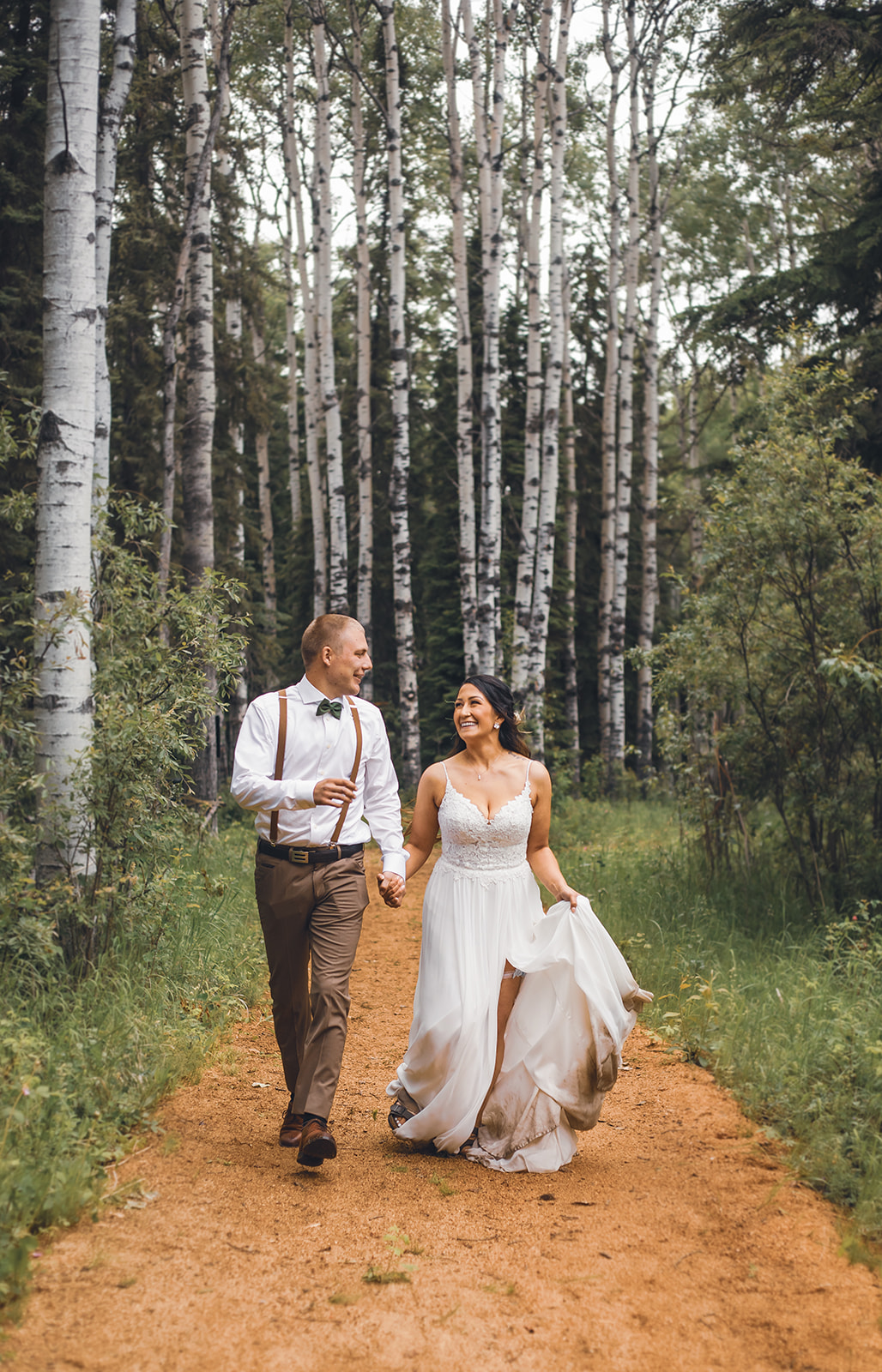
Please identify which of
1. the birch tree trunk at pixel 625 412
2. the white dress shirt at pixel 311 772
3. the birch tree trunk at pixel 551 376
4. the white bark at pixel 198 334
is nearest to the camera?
the white dress shirt at pixel 311 772

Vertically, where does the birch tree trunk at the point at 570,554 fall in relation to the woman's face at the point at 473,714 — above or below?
above

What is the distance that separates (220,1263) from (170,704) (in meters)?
3.93

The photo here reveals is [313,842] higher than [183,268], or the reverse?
[183,268]

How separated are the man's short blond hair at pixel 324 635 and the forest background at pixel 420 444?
6.15 feet

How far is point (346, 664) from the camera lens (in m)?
5.02

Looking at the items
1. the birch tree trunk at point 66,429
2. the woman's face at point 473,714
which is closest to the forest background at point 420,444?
the birch tree trunk at point 66,429

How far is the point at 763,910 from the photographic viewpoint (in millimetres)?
9336

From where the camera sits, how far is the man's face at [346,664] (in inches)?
197

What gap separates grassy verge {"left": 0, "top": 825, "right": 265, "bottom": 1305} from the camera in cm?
389

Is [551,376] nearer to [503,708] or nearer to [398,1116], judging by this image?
[503,708]

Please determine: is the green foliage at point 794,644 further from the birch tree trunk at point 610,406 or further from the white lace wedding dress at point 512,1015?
the birch tree trunk at point 610,406

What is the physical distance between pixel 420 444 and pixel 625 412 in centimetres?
757

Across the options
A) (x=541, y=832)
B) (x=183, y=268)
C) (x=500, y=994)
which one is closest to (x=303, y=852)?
(x=500, y=994)

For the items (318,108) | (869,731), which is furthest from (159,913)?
(318,108)
